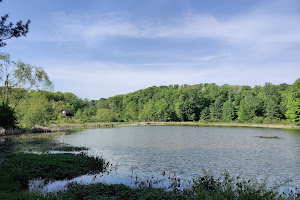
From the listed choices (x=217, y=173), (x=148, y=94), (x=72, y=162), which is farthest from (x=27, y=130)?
(x=148, y=94)

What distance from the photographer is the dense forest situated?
60969 millimetres

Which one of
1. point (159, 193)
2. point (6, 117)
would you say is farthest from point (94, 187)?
point (6, 117)

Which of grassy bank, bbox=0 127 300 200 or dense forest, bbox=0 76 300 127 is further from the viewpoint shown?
dense forest, bbox=0 76 300 127

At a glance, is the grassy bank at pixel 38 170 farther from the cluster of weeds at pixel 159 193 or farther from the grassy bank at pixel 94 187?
the cluster of weeds at pixel 159 193

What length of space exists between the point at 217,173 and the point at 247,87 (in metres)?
155

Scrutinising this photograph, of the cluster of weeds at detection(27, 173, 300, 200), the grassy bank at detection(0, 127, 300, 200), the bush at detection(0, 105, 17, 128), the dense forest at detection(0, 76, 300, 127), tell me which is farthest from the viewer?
the dense forest at detection(0, 76, 300, 127)

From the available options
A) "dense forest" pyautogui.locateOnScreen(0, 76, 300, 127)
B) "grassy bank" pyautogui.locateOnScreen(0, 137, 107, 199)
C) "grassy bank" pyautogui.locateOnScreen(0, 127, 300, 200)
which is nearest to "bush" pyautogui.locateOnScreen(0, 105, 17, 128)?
"dense forest" pyautogui.locateOnScreen(0, 76, 300, 127)

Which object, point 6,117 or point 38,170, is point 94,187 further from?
point 6,117

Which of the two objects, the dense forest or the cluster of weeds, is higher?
the dense forest

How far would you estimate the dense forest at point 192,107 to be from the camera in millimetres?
60969

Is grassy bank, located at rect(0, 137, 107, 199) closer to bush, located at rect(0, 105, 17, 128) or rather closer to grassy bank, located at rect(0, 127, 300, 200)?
grassy bank, located at rect(0, 127, 300, 200)

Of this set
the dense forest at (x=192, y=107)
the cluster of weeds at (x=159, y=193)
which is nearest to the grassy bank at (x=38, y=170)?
the cluster of weeds at (x=159, y=193)

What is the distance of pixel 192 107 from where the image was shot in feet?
413

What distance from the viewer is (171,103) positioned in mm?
144625
